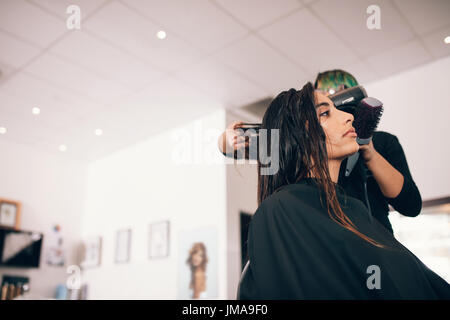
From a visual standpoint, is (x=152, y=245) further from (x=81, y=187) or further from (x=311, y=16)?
(x=311, y=16)

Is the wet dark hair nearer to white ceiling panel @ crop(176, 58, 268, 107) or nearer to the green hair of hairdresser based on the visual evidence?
the green hair of hairdresser

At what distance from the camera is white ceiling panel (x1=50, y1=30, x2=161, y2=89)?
9.79 feet

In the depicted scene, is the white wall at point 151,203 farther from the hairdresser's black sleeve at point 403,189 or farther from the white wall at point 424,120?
the hairdresser's black sleeve at point 403,189

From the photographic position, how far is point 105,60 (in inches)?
127

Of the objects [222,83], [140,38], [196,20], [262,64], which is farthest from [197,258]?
[196,20]

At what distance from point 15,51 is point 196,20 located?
155 centimetres

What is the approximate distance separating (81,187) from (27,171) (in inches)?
32.7

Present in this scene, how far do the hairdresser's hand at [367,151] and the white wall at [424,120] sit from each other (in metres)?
2.23

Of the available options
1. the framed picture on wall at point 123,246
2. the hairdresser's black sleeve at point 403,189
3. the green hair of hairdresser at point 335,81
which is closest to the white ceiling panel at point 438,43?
the green hair of hairdresser at point 335,81

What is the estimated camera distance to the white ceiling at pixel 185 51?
2.67 meters

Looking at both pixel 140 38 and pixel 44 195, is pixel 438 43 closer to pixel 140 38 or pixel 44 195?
pixel 140 38
